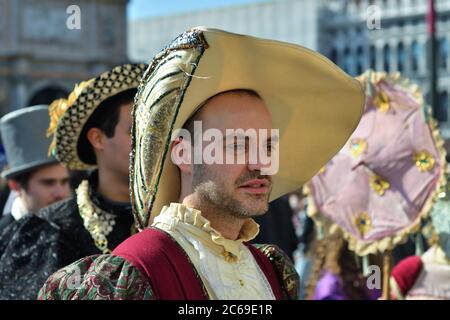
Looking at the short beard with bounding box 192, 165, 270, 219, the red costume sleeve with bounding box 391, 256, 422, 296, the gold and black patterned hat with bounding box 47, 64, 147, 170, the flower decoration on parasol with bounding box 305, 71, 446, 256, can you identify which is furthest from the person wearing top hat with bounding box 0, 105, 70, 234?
the short beard with bounding box 192, 165, 270, 219

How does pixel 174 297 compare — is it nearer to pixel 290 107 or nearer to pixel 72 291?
pixel 72 291

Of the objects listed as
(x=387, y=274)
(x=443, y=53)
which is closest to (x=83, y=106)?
(x=387, y=274)

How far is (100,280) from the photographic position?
6.31 feet

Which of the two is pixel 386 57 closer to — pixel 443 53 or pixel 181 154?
pixel 443 53

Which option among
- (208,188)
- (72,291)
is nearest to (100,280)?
(72,291)

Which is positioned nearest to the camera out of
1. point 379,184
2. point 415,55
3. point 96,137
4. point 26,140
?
point 96,137

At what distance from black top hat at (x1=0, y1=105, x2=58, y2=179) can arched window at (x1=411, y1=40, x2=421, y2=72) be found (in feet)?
131

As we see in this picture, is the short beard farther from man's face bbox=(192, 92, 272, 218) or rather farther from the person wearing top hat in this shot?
the person wearing top hat

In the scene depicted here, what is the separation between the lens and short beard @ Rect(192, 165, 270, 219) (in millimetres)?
2088

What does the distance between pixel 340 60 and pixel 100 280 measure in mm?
44825

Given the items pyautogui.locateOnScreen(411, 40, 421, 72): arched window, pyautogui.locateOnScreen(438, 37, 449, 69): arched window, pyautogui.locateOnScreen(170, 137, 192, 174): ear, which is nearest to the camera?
pyautogui.locateOnScreen(170, 137, 192, 174): ear

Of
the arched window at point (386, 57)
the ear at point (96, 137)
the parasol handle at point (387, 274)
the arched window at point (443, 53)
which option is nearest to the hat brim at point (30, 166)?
the ear at point (96, 137)

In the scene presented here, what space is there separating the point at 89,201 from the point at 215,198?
1.42 metres

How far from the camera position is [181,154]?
2166 millimetres
